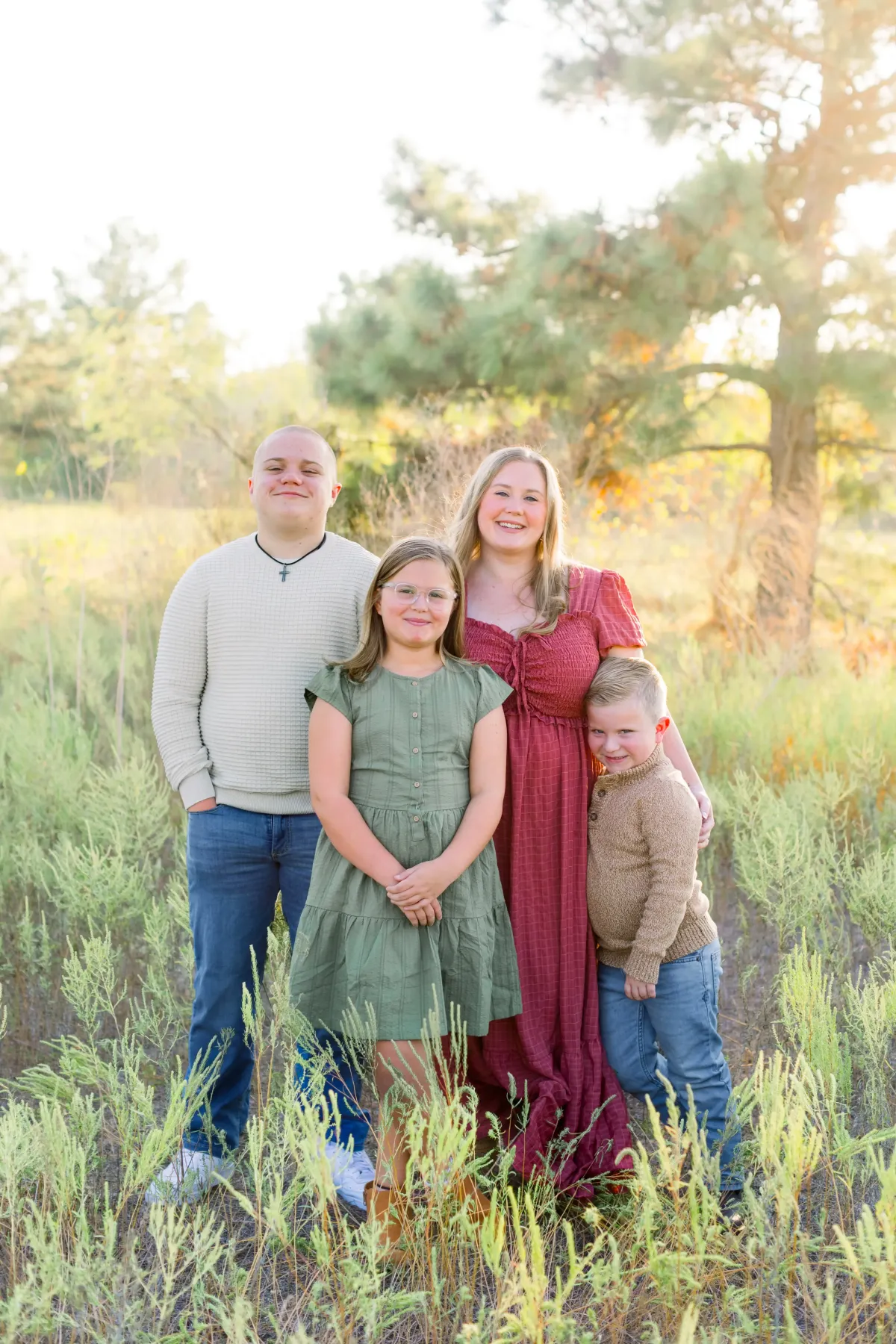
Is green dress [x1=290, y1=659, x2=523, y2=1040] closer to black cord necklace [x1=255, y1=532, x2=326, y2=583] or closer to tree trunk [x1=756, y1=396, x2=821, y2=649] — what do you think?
black cord necklace [x1=255, y1=532, x2=326, y2=583]

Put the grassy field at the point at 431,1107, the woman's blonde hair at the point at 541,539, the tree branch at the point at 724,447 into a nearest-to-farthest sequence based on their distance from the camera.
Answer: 1. the grassy field at the point at 431,1107
2. the woman's blonde hair at the point at 541,539
3. the tree branch at the point at 724,447

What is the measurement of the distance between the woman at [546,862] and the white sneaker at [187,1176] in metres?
0.62

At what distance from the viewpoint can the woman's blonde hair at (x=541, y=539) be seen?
268 centimetres

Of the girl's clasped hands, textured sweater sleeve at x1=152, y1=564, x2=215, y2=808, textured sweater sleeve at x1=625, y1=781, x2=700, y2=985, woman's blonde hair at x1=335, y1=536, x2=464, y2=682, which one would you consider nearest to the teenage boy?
textured sweater sleeve at x1=152, y1=564, x2=215, y2=808

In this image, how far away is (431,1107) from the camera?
7.06ft

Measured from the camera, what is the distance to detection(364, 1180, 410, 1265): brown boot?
216 centimetres

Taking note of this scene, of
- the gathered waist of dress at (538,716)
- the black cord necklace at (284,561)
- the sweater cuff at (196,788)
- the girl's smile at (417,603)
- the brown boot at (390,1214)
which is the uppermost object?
the black cord necklace at (284,561)

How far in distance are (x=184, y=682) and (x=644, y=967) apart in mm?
1216

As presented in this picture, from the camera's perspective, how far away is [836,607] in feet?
34.8

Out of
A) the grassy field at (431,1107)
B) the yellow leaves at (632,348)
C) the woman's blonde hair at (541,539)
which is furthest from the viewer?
the yellow leaves at (632,348)

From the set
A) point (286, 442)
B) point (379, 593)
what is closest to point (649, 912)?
point (379, 593)

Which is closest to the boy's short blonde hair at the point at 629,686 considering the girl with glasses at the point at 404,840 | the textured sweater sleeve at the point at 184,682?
the girl with glasses at the point at 404,840

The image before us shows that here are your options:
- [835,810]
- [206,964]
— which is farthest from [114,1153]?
[835,810]

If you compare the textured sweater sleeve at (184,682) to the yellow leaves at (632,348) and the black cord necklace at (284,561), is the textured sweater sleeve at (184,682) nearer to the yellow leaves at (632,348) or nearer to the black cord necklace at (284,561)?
the black cord necklace at (284,561)
